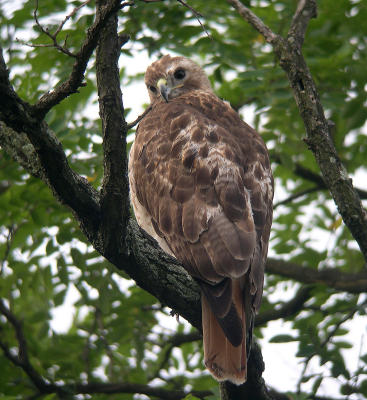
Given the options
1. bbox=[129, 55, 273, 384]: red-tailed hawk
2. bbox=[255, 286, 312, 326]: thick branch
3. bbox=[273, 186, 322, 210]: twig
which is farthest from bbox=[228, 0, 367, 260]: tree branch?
bbox=[273, 186, 322, 210]: twig

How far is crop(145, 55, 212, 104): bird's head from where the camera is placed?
6.08m

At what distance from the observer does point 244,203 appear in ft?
12.5

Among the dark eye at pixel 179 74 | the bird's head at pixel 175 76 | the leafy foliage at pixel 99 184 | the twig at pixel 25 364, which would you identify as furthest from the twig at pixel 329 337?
the dark eye at pixel 179 74

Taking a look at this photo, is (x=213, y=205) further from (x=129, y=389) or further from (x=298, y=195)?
(x=298, y=195)

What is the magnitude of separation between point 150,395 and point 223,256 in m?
2.09

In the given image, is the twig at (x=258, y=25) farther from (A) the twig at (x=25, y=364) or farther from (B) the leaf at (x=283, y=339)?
(A) the twig at (x=25, y=364)

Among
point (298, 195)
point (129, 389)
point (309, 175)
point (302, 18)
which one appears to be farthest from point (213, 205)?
point (298, 195)

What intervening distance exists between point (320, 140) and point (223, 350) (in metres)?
1.44

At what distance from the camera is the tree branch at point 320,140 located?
3.74 m

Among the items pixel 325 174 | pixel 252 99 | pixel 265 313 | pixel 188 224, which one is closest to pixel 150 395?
pixel 265 313

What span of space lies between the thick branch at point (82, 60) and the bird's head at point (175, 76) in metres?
3.38

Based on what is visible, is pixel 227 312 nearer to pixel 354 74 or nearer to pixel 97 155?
pixel 354 74

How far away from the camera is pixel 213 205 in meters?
3.77

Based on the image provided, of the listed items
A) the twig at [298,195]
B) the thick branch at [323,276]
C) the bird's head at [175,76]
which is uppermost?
the bird's head at [175,76]
